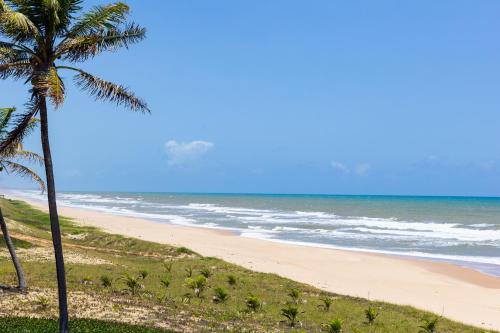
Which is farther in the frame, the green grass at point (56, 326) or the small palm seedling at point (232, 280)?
the small palm seedling at point (232, 280)

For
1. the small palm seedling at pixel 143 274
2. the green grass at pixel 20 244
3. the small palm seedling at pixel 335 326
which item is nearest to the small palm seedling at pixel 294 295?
the small palm seedling at pixel 335 326

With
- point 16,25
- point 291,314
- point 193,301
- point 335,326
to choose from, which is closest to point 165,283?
point 193,301

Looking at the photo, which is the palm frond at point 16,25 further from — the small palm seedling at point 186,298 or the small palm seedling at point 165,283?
the small palm seedling at point 165,283

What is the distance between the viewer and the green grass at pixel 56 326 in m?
14.4

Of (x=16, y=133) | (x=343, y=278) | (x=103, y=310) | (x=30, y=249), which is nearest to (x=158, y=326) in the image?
(x=103, y=310)

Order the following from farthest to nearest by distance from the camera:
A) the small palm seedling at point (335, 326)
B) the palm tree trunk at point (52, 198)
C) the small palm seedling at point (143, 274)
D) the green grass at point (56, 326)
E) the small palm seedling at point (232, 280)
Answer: the small palm seedling at point (143, 274)
the small palm seedling at point (232, 280)
the small palm seedling at point (335, 326)
the green grass at point (56, 326)
the palm tree trunk at point (52, 198)

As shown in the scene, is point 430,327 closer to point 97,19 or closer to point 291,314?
point 291,314

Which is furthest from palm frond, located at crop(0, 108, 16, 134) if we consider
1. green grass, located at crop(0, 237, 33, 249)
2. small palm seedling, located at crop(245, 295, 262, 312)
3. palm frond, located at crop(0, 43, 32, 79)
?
green grass, located at crop(0, 237, 33, 249)

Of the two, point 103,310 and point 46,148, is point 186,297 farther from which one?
point 46,148

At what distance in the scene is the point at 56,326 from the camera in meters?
15.1

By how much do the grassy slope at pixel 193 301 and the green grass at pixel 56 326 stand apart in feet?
4.64

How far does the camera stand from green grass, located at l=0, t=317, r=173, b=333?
566 inches

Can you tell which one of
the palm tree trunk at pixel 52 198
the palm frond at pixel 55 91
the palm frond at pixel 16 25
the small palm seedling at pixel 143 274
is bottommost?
the small palm seedling at pixel 143 274

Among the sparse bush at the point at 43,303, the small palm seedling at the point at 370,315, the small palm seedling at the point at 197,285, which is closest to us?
the sparse bush at the point at 43,303
